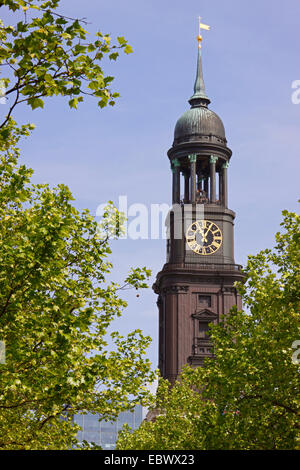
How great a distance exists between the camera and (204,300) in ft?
306

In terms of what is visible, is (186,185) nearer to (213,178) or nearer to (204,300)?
(213,178)

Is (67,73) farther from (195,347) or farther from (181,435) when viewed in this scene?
(195,347)

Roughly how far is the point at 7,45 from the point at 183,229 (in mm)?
80966

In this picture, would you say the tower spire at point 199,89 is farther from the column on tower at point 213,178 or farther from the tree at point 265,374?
the tree at point 265,374

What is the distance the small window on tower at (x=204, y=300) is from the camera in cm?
9294

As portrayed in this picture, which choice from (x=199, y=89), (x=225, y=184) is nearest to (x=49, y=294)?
(x=225, y=184)

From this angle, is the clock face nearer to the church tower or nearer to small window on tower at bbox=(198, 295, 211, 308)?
the church tower

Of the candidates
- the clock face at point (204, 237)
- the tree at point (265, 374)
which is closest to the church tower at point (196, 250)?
the clock face at point (204, 237)

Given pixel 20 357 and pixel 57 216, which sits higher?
pixel 57 216

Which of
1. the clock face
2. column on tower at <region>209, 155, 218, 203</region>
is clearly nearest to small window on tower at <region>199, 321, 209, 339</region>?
the clock face

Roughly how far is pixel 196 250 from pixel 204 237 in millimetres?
1918

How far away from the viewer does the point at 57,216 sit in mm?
20656

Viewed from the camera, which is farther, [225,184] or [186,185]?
[186,185]

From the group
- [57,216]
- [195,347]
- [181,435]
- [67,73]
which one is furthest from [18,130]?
[195,347]
